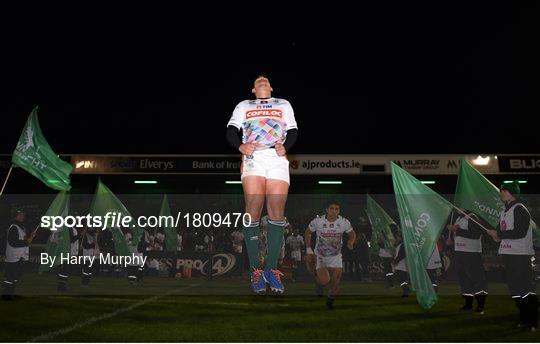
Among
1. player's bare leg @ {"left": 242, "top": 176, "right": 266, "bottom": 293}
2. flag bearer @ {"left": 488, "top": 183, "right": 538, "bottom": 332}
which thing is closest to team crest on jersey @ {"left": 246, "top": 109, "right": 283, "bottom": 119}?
player's bare leg @ {"left": 242, "top": 176, "right": 266, "bottom": 293}

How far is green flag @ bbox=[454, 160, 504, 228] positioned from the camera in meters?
7.97

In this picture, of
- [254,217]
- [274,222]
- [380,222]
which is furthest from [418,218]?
[380,222]

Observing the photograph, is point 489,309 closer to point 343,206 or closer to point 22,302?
point 22,302

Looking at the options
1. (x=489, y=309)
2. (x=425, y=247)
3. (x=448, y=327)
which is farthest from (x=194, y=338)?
(x=489, y=309)

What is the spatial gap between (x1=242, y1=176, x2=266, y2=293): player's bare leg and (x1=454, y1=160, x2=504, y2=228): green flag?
496 centimetres

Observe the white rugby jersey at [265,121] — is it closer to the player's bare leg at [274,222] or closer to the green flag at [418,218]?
the player's bare leg at [274,222]

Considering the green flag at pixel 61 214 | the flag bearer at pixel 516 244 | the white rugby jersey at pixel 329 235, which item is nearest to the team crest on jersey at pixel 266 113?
the flag bearer at pixel 516 244

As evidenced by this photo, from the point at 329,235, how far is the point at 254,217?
4717mm

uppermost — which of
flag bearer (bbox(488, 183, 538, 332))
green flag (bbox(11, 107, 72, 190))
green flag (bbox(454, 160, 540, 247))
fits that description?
green flag (bbox(11, 107, 72, 190))

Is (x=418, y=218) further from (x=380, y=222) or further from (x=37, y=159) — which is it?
(x=380, y=222)

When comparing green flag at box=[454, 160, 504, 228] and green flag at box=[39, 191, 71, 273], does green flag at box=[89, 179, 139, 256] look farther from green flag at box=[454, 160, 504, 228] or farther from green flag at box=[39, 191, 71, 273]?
green flag at box=[454, 160, 504, 228]

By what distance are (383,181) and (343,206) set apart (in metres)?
2.77

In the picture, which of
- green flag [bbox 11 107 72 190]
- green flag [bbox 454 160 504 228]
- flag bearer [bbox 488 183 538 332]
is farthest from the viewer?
green flag [bbox 11 107 72 190]

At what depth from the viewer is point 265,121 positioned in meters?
4.87
